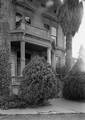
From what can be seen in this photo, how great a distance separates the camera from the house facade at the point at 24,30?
13.1m

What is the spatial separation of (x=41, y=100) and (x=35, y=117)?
2449mm

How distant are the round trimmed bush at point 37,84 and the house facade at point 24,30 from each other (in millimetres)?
3304

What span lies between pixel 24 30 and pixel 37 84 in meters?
5.32

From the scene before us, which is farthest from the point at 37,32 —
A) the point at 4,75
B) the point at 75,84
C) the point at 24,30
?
the point at 75,84

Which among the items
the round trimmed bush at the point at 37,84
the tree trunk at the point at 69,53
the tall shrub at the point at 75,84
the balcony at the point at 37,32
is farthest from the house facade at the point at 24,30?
the round trimmed bush at the point at 37,84

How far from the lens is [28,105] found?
378 inches

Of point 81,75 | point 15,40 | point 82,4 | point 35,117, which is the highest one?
point 82,4

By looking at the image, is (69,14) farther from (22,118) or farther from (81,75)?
(22,118)

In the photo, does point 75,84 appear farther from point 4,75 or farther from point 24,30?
point 24,30

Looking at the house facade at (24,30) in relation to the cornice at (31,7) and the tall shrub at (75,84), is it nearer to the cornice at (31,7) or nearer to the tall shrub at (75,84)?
the cornice at (31,7)

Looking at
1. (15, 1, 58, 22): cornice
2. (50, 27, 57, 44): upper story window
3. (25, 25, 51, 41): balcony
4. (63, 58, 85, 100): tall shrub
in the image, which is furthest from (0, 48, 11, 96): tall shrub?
(50, 27, 57, 44): upper story window

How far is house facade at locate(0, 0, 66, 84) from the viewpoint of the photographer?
13102mm

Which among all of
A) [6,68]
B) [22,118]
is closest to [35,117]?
[22,118]

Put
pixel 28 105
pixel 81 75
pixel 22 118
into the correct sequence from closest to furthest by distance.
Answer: pixel 22 118
pixel 28 105
pixel 81 75
